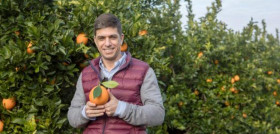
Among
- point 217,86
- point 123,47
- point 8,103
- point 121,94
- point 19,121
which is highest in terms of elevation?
point 123,47

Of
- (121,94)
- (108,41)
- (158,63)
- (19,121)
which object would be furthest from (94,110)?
(158,63)

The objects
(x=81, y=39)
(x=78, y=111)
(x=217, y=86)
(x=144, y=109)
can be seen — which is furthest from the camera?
(x=217, y=86)

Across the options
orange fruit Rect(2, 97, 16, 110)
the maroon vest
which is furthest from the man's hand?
orange fruit Rect(2, 97, 16, 110)

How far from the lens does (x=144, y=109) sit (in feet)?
6.42

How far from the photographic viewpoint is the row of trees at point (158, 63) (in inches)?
102

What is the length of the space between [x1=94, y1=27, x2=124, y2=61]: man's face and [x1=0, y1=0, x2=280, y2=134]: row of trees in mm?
645

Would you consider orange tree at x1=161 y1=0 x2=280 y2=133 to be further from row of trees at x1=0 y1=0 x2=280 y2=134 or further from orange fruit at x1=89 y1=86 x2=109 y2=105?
orange fruit at x1=89 y1=86 x2=109 y2=105

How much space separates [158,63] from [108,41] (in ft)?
4.98

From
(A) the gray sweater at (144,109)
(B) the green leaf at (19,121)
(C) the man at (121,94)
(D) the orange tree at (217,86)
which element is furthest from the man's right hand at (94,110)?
(D) the orange tree at (217,86)

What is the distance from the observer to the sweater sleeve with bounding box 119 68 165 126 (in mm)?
1925

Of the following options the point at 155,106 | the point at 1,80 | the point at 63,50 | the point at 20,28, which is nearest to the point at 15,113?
the point at 1,80

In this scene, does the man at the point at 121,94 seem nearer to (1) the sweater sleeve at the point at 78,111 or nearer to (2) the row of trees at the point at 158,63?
(1) the sweater sleeve at the point at 78,111

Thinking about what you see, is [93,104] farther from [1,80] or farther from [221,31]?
[221,31]

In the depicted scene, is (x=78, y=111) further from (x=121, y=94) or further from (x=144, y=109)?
(x=144, y=109)
